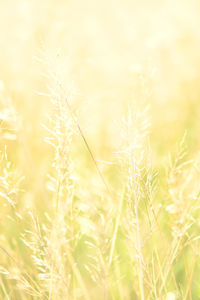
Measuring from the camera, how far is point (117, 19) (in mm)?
3049

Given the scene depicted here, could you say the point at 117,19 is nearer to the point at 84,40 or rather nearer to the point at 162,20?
the point at 162,20

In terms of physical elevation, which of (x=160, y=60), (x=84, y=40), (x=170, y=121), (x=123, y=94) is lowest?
(x=170, y=121)

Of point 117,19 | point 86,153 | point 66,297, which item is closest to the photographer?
point 66,297

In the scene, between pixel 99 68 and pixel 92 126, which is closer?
pixel 92 126

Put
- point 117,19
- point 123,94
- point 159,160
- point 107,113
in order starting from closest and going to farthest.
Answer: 1. point 159,160
2. point 107,113
3. point 123,94
4. point 117,19

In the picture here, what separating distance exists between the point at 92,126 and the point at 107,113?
0.24 meters

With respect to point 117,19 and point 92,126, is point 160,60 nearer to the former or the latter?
point 92,126

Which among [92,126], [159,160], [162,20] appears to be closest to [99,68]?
[92,126]

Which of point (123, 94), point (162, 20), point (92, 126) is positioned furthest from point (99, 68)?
point (162, 20)

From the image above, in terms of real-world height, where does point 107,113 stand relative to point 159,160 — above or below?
above

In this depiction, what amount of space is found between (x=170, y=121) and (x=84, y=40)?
0.91 metres

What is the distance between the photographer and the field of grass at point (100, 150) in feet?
2.52

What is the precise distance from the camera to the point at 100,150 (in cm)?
185

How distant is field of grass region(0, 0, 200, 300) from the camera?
30.3 inches
